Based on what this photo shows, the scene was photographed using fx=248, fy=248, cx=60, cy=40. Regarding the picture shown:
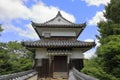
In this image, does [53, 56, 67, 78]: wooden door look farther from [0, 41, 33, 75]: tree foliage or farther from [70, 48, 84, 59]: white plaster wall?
[0, 41, 33, 75]: tree foliage

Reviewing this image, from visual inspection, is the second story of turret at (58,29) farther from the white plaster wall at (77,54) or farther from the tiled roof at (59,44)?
the white plaster wall at (77,54)

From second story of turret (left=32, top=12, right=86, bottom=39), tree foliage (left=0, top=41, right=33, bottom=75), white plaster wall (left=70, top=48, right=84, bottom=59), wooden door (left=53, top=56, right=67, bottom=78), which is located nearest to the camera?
white plaster wall (left=70, top=48, right=84, bottom=59)

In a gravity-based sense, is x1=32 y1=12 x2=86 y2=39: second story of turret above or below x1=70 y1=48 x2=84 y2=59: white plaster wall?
above

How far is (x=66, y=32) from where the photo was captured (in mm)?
21781

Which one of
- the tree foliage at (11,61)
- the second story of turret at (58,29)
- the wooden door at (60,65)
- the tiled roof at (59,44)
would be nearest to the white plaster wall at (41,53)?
the tiled roof at (59,44)

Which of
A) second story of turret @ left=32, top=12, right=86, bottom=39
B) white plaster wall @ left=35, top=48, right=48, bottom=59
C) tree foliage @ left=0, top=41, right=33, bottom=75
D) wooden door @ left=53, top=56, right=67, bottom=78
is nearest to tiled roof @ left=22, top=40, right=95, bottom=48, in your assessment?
white plaster wall @ left=35, top=48, right=48, bottom=59

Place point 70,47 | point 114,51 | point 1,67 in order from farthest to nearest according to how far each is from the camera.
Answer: point 1,67 → point 70,47 → point 114,51

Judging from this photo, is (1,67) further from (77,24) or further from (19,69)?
(77,24)

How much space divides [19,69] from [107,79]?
20.2m

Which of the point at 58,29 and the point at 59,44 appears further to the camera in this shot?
the point at 58,29

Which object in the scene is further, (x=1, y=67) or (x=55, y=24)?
(x=1, y=67)

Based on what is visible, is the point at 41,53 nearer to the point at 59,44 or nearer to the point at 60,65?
the point at 59,44

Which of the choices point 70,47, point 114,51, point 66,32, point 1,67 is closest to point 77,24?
point 66,32

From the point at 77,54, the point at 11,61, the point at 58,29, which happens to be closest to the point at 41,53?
the point at 58,29
